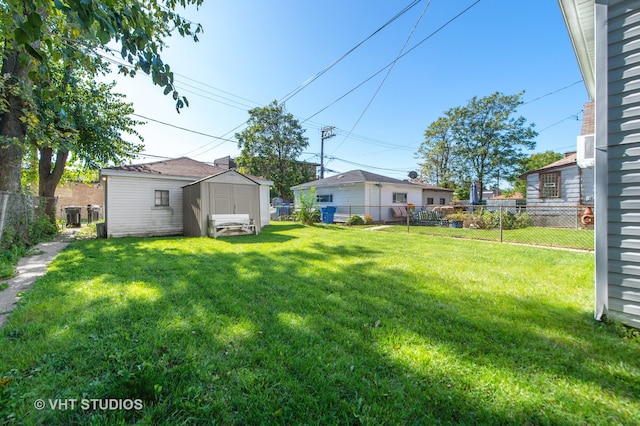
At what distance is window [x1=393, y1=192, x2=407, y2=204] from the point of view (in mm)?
19219

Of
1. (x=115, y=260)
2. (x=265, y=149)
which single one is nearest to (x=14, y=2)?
(x=115, y=260)

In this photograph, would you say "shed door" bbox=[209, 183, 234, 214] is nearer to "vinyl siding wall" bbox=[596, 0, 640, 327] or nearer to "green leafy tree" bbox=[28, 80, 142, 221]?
"green leafy tree" bbox=[28, 80, 142, 221]

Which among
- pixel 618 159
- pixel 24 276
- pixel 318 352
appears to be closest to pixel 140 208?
pixel 24 276

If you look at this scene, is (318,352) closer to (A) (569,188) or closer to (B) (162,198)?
(B) (162,198)

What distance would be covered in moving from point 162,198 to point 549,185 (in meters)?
20.5

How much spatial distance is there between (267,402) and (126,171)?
11.1 m

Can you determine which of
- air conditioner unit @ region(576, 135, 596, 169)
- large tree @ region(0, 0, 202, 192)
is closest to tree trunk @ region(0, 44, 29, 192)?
large tree @ region(0, 0, 202, 192)

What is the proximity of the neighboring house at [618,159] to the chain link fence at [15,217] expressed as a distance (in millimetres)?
10269

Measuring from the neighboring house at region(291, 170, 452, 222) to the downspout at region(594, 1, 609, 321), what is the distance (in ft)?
44.4

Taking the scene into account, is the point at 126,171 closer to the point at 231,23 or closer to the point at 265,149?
the point at 231,23

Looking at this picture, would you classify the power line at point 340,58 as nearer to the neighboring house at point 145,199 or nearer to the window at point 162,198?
the neighboring house at point 145,199

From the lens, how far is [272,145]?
28.4 metres

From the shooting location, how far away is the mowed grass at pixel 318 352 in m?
1.52

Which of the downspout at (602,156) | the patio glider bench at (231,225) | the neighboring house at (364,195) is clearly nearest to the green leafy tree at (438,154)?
the neighboring house at (364,195)
